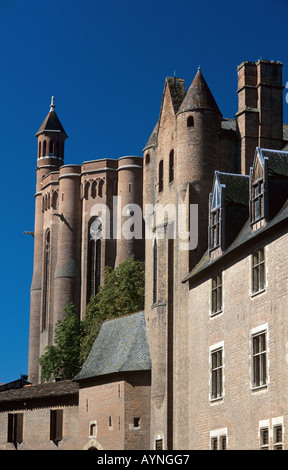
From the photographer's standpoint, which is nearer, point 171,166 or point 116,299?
point 171,166

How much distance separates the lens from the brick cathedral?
96.8 ft

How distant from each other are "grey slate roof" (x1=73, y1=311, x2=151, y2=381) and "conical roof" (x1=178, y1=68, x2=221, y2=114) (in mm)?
9950

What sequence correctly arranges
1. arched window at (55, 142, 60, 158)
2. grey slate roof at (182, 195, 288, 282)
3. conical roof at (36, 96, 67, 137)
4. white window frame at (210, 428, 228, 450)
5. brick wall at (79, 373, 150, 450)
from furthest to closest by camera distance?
conical roof at (36, 96, 67, 137) → arched window at (55, 142, 60, 158) → brick wall at (79, 373, 150, 450) → white window frame at (210, 428, 228, 450) → grey slate roof at (182, 195, 288, 282)

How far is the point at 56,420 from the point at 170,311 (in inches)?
405

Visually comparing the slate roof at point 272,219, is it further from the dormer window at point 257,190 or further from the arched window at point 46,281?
the arched window at point 46,281

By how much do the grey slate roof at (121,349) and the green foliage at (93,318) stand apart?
1434cm

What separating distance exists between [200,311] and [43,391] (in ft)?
48.8

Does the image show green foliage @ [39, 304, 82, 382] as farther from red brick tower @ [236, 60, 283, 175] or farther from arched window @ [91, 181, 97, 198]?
red brick tower @ [236, 60, 283, 175]

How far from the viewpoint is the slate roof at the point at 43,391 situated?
46.0m

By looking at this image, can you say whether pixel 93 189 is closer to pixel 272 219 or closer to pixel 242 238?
pixel 242 238

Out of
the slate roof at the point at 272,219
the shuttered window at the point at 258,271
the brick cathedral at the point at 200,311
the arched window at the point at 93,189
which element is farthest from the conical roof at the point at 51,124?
the shuttered window at the point at 258,271

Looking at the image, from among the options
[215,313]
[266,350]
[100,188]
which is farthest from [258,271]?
[100,188]

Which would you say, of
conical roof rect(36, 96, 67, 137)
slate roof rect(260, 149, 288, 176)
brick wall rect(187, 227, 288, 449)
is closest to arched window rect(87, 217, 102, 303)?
conical roof rect(36, 96, 67, 137)

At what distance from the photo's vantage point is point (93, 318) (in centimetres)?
6391
